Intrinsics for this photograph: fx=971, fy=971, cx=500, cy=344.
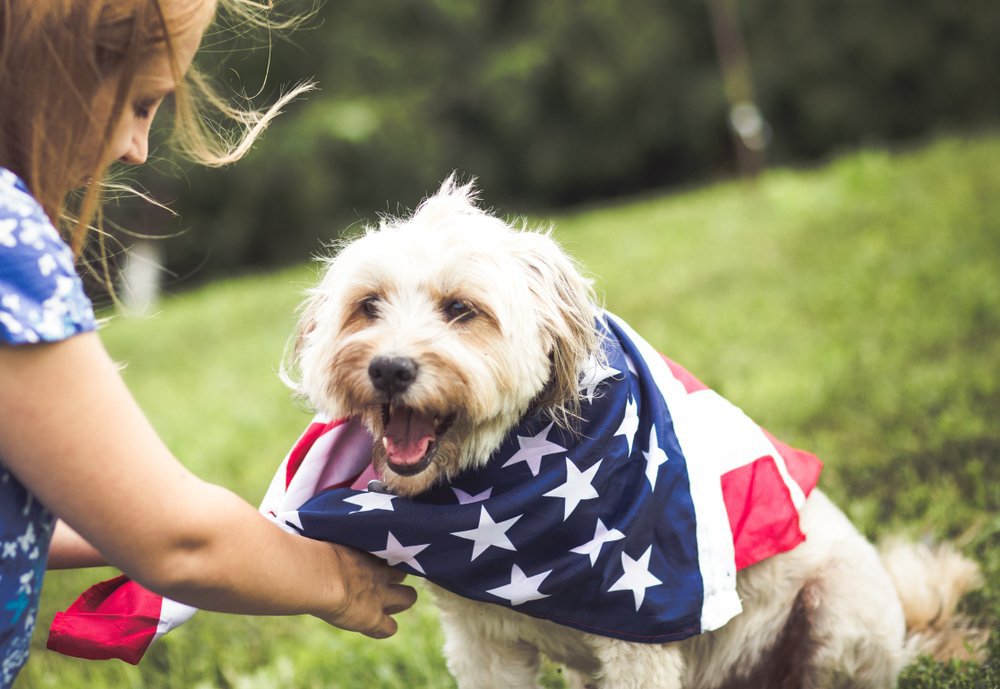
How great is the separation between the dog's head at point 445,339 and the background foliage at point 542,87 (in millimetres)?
17644

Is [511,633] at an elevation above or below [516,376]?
below

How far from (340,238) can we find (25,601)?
122cm

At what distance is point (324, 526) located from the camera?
2088 mm

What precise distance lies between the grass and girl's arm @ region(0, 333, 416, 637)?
1.24 metres

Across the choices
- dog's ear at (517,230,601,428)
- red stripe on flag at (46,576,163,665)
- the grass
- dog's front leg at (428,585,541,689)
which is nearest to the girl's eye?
dog's ear at (517,230,601,428)

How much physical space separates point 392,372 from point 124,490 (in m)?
0.67

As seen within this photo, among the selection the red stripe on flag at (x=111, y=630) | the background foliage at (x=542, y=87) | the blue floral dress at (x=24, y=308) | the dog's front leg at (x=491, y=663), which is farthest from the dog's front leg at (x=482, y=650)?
the background foliage at (x=542, y=87)

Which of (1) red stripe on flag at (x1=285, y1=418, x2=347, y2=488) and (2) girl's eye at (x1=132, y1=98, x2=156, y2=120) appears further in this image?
(1) red stripe on flag at (x1=285, y1=418, x2=347, y2=488)

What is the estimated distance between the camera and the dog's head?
6.76 ft

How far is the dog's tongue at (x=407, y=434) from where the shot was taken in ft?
6.88

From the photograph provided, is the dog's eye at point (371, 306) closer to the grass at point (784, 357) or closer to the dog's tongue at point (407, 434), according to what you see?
the dog's tongue at point (407, 434)

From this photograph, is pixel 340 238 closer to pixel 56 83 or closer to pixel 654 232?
pixel 56 83

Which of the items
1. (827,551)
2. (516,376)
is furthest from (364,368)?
(827,551)

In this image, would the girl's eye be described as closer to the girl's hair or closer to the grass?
the girl's hair
